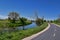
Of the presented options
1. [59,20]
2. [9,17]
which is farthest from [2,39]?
[59,20]

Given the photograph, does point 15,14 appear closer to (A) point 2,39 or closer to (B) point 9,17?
(B) point 9,17

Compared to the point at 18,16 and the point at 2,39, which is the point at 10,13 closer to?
the point at 18,16

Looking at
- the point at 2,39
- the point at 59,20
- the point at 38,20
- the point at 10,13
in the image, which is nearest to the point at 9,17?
the point at 10,13

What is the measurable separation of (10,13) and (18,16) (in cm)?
661

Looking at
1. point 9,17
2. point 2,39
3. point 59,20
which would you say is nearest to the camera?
point 2,39

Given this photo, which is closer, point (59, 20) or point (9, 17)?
point (9, 17)

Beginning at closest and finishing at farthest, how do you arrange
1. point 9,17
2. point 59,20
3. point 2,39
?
1. point 2,39
2. point 9,17
3. point 59,20

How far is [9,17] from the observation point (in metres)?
106

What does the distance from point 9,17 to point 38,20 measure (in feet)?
69.2

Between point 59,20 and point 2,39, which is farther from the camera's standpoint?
point 59,20

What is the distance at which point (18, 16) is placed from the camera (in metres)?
109

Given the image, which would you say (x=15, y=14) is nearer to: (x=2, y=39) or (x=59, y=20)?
(x=59, y=20)

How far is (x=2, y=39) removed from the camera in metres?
13.4

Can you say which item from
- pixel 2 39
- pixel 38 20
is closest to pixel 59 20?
pixel 38 20
